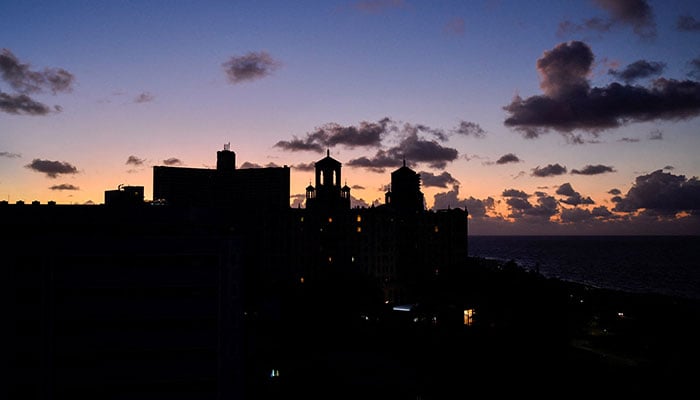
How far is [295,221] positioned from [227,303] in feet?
394

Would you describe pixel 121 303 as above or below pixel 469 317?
above

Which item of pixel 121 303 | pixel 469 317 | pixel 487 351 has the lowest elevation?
pixel 487 351

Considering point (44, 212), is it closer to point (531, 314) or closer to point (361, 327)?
point (361, 327)

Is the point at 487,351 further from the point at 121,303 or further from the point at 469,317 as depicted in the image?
the point at 121,303

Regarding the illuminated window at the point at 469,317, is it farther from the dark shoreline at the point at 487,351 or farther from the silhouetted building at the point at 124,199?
the silhouetted building at the point at 124,199

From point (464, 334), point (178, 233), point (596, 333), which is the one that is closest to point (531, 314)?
point (596, 333)

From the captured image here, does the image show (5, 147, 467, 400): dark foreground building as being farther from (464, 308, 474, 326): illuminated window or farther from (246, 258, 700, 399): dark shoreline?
(464, 308, 474, 326): illuminated window

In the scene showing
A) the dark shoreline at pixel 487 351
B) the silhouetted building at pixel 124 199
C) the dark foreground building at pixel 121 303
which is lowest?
the dark shoreline at pixel 487 351

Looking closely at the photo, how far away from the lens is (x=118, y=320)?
36.8 metres

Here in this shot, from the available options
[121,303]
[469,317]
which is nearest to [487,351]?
[469,317]

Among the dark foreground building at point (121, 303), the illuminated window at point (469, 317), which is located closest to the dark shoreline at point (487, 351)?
the illuminated window at point (469, 317)

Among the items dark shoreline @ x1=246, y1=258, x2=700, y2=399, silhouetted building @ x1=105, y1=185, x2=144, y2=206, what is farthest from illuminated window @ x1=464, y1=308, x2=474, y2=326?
silhouetted building @ x1=105, y1=185, x2=144, y2=206

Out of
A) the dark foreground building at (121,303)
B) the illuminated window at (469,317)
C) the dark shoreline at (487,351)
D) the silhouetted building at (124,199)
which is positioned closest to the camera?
the dark foreground building at (121,303)

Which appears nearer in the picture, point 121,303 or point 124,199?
point 121,303
